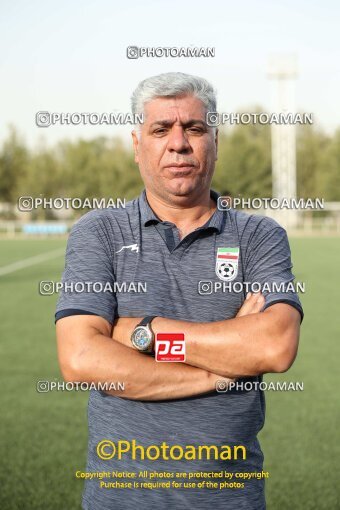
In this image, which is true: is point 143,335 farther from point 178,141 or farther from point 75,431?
point 75,431

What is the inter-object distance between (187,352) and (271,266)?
429mm

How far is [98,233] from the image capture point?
9.71 feet

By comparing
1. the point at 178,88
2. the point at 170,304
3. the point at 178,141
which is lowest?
the point at 170,304

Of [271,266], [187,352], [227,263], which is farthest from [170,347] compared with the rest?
[271,266]

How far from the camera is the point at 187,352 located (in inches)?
115

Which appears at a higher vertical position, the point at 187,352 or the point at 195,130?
the point at 195,130

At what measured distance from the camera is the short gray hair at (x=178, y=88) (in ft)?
9.32

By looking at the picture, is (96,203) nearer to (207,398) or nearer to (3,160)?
(207,398)

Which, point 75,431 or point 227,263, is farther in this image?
point 75,431

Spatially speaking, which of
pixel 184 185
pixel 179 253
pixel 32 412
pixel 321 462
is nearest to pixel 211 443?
pixel 179 253

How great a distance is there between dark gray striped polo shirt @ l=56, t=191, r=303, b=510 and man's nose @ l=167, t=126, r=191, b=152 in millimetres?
231

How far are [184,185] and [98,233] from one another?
0.35 metres

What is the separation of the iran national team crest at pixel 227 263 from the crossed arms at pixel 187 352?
0.12 metres

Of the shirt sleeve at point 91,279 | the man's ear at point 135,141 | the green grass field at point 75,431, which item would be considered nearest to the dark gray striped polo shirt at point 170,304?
the shirt sleeve at point 91,279
